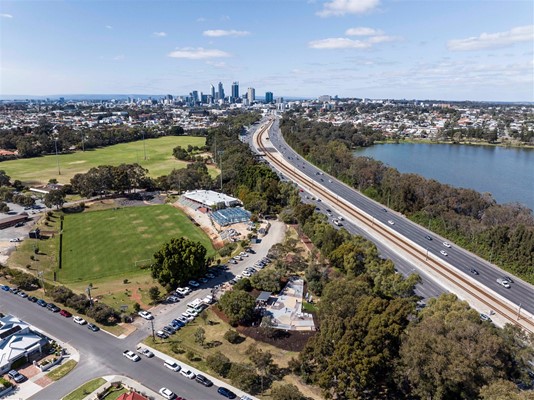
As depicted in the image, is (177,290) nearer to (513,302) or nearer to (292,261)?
(292,261)

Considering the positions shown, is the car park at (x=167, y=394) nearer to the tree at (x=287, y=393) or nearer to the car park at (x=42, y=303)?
the tree at (x=287, y=393)

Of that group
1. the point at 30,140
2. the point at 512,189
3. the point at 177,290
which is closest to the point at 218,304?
the point at 177,290

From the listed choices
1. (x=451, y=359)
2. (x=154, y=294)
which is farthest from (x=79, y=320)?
(x=451, y=359)

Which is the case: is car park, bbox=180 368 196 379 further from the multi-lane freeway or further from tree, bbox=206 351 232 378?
the multi-lane freeway

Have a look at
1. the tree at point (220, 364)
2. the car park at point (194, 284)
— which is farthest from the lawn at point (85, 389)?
the car park at point (194, 284)

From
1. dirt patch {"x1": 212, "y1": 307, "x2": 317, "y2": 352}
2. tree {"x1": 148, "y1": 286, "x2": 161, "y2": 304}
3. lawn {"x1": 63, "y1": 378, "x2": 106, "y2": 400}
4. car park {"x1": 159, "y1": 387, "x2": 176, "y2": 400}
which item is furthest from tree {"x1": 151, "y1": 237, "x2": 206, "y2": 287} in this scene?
car park {"x1": 159, "y1": 387, "x2": 176, "y2": 400}

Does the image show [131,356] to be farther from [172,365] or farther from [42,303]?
[42,303]
